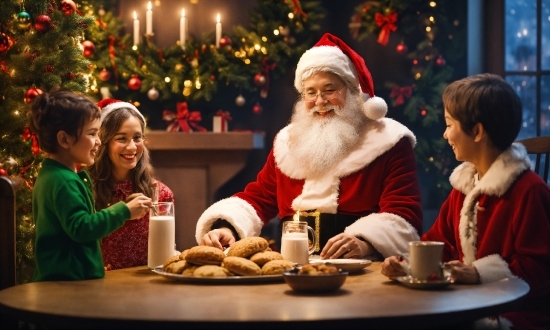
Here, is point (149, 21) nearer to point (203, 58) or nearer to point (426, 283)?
point (203, 58)

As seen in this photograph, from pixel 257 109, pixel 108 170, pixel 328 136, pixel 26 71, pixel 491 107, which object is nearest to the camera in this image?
pixel 491 107

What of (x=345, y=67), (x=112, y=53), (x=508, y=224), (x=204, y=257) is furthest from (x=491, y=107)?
(x=112, y=53)

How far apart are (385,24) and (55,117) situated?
11.7 feet

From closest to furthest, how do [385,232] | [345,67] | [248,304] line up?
[248,304]
[385,232]
[345,67]

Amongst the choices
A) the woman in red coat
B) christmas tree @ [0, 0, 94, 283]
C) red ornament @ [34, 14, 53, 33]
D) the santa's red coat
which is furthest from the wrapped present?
the woman in red coat

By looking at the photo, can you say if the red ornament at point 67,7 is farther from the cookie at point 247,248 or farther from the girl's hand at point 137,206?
the cookie at point 247,248

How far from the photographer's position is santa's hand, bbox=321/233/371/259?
2669mm

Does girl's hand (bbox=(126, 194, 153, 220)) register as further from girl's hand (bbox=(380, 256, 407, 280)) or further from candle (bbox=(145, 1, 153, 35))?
candle (bbox=(145, 1, 153, 35))

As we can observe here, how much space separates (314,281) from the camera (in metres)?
1.91

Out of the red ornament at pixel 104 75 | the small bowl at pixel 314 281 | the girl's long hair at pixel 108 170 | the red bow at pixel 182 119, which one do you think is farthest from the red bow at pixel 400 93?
the small bowl at pixel 314 281

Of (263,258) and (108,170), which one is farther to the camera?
(108,170)

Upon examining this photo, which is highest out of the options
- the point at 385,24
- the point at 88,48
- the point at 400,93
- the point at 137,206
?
the point at 385,24

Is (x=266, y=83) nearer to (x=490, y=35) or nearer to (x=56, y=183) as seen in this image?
(x=490, y=35)

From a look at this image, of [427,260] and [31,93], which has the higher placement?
[31,93]
